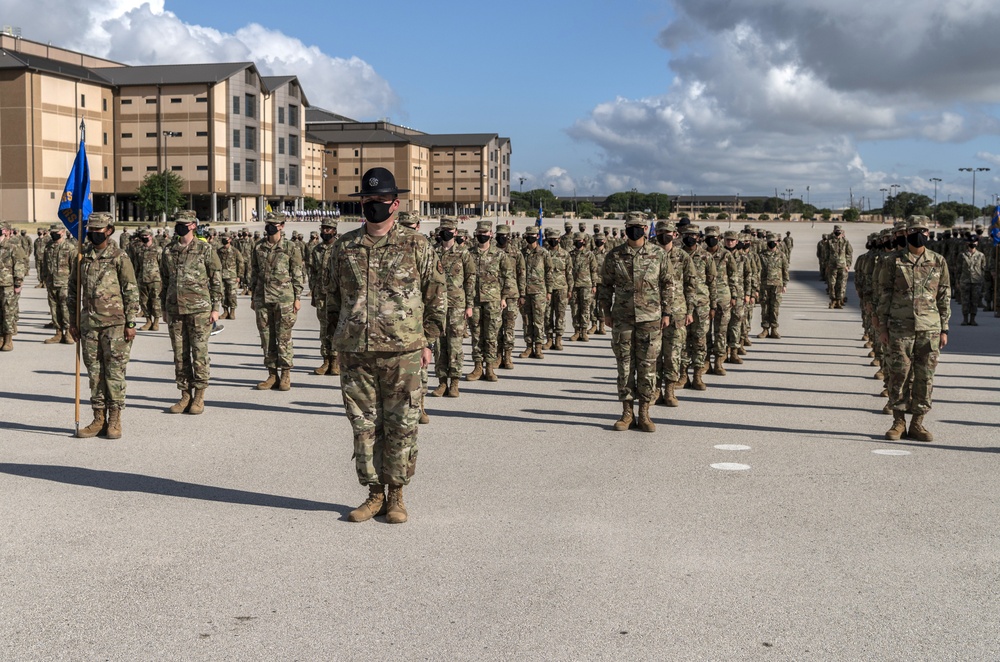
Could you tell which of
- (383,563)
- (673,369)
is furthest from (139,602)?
(673,369)

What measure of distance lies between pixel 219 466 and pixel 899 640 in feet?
18.1

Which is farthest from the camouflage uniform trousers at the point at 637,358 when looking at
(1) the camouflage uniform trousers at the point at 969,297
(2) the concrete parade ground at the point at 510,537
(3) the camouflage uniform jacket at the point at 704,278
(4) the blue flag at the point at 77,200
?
(1) the camouflage uniform trousers at the point at 969,297

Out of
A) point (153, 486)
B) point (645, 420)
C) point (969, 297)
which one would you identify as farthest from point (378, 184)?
point (969, 297)

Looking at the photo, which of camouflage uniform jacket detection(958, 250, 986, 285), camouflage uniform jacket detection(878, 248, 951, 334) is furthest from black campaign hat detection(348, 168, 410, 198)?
camouflage uniform jacket detection(958, 250, 986, 285)

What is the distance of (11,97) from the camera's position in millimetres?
82125

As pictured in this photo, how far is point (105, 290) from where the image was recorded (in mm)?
9586

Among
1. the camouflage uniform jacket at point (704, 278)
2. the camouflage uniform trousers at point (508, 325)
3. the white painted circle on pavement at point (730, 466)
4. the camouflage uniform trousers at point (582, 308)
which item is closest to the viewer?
the white painted circle on pavement at point (730, 466)

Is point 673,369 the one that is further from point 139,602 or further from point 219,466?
point 139,602

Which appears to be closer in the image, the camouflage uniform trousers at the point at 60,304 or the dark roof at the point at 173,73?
the camouflage uniform trousers at the point at 60,304

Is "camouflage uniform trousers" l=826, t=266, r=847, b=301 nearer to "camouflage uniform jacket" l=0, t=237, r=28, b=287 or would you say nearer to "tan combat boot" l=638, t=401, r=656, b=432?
"tan combat boot" l=638, t=401, r=656, b=432

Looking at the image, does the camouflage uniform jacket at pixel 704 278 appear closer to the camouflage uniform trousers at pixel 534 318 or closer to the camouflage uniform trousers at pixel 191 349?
the camouflage uniform trousers at pixel 534 318

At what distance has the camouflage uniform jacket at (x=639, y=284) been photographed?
33.7 feet

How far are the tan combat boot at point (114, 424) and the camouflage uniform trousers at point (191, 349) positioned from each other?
4.40 feet

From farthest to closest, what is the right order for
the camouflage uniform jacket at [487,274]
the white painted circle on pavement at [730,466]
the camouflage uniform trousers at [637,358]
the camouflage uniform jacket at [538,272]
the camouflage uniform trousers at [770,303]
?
1. the camouflage uniform trousers at [770,303]
2. the camouflage uniform jacket at [538,272]
3. the camouflage uniform jacket at [487,274]
4. the camouflage uniform trousers at [637,358]
5. the white painted circle on pavement at [730,466]
